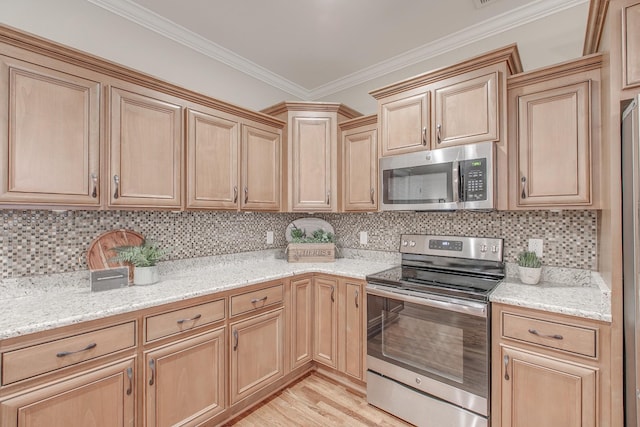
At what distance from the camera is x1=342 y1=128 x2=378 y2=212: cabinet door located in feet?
8.32

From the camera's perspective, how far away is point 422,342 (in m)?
1.89

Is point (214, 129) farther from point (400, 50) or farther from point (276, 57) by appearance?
point (400, 50)

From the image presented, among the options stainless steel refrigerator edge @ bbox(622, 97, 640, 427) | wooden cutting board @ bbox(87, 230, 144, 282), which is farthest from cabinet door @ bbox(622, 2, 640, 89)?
wooden cutting board @ bbox(87, 230, 144, 282)

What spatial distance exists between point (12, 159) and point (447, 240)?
2.72 m

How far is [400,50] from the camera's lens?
266 centimetres

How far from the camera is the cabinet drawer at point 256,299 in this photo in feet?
6.37

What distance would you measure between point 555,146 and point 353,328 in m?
1.80

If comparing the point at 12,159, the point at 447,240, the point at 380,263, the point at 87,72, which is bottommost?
the point at 380,263

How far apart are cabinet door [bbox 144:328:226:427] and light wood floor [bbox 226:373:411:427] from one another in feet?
1.06

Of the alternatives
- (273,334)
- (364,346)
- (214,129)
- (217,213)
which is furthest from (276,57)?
(364,346)

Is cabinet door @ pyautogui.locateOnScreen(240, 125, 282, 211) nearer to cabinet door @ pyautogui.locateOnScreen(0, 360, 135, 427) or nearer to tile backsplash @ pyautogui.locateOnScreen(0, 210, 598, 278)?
tile backsplash @ pyautogui.locateOnScreen(0, 210, 598, 278)

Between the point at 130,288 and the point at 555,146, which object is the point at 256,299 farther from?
the point at 555,146

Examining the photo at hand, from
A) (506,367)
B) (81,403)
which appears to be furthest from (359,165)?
(81,403)

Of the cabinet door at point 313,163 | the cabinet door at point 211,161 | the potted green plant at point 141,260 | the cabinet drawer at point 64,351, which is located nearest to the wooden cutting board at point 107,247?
the potted green plant at point 141,260
